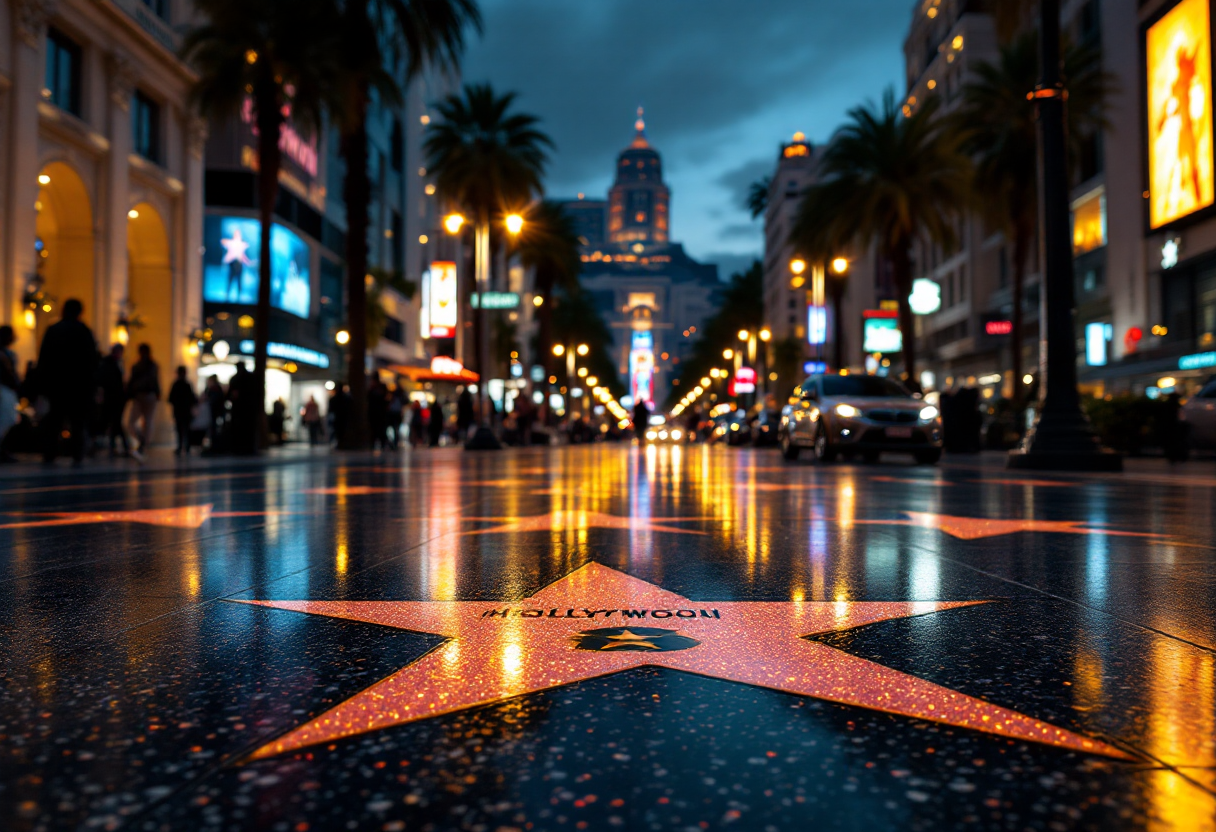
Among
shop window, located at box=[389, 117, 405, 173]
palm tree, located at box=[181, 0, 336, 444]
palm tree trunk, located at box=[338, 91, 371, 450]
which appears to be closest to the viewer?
palm tree, located at box=[181, 0, 336, 444]

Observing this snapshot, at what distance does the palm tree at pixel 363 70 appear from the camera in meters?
24.4

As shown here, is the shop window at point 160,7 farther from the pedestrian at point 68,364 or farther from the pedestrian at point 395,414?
the pedestrian at point 68,364

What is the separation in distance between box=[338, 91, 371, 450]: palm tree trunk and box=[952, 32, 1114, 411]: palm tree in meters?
18.6

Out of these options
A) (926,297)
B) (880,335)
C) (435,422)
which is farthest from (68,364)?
(880,335)

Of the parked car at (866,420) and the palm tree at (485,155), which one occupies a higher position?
the palm tree at (485,155)

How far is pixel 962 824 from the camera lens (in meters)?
1.49

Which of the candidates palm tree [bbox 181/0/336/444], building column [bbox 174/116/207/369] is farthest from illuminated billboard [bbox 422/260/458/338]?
palm tree [bbox 181/0/336/444]

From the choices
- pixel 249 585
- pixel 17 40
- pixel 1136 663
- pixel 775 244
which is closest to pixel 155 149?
pixel 17 40

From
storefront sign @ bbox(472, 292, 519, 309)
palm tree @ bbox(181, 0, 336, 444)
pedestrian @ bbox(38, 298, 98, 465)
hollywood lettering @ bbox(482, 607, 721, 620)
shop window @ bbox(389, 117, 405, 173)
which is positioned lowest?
hollywood lettering @ bbox(482, 607, 721, 620)

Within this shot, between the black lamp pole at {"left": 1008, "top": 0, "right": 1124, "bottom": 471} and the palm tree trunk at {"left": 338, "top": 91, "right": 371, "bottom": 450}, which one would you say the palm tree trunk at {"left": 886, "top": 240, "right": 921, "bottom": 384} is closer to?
the palm tree trunk at {"left": 338, "top": 91, "right": 371, "bottom": 450}

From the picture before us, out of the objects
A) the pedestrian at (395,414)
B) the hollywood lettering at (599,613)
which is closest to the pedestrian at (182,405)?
the pedestrian at (395,414)

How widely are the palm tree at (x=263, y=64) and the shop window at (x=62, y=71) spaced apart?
3860 millimetres

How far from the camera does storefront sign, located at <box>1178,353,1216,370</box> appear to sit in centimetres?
2974

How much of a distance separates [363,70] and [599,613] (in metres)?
23.6
